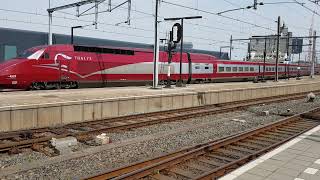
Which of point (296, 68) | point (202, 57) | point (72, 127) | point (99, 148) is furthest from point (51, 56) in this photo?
point (296, 68)

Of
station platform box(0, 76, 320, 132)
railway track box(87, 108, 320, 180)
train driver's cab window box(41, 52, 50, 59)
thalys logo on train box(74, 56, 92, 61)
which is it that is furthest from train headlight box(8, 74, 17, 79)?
railway track box(87, 108, 320, 180)

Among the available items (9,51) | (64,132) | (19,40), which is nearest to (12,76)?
(64,132)

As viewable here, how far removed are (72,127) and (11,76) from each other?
842cm

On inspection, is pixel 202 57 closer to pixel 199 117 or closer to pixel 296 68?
pixel 199 117

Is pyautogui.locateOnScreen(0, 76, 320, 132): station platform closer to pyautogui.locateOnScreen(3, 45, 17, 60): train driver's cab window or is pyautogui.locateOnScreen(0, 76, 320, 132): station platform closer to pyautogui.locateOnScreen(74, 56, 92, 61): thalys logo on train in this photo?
pyautogui.locateOnScreen(74, 56, 92, 61): thalys logo on train

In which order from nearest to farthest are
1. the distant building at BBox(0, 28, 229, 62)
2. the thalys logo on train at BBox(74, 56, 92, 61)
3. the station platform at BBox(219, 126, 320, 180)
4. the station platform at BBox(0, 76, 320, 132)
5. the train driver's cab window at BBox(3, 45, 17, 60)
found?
the station platform at BBox(219, 126, 320, 180) → the station platform at BBox(0, 76, 320, 132) → the thalys logo on train at BBox(74, 56, 92, 61) → the train driver's cab window at BBox(3, 45, 17, 60) → the distant building at BBox(0, 28, 229, 62)

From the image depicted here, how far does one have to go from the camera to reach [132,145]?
35.6 feet

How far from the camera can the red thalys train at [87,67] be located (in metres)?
20.5

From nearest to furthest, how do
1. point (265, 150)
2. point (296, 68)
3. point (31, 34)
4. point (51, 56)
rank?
point (265, 150) < point (51, 56) < point (31, 34) < point (296, 68)

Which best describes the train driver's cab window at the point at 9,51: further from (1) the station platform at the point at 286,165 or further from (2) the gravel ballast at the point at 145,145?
(1) the station platform at the point at 286,165

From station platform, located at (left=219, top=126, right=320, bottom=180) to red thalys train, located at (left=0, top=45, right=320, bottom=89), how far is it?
15.2m

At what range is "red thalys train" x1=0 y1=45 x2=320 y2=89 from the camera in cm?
2053

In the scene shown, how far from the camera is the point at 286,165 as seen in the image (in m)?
8.12

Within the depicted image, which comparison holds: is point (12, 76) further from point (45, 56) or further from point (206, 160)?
point (206, 160)
